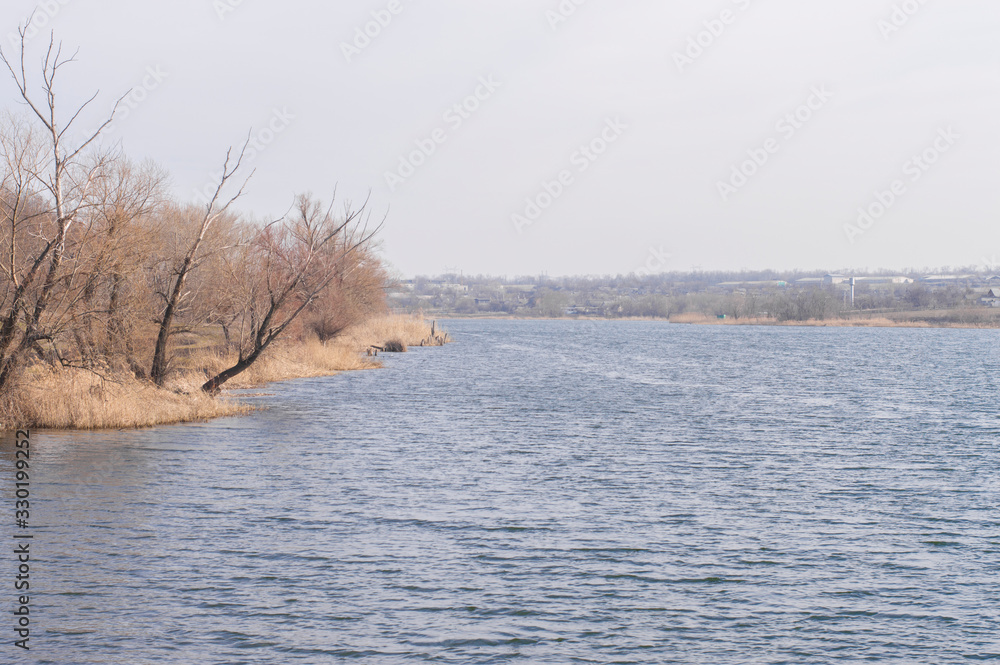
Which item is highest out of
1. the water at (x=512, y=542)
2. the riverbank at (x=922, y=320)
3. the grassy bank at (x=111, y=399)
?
the riverbank at (x=922, y=320)

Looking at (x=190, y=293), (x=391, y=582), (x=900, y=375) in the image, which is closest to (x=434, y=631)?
(x=391, y=582)

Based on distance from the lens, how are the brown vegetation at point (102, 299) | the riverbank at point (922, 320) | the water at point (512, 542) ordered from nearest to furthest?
the water at point (512, 542) < the brown vegetation at point (102, 299) < the riverbank at point (922, 320)

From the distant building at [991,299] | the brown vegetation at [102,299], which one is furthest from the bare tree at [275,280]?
the distant building at [991,299]

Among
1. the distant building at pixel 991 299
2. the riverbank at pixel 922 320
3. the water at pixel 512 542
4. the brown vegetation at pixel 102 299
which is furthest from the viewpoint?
the distant building at pixel 991 299

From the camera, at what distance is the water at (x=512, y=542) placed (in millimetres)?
10492

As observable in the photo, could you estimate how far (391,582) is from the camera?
1240cm

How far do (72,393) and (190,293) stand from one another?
24.8ft

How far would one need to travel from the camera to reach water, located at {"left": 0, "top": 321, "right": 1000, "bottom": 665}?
10.5 m

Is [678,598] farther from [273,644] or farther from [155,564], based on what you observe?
[155,564]

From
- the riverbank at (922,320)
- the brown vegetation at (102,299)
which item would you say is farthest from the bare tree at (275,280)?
the riverbank at (922,320)

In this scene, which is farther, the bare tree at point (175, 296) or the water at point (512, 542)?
the bare tree at point (175, 296)

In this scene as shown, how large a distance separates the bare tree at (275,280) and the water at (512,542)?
11.2ft

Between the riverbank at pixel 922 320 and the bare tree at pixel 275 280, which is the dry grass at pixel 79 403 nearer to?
the bare tree at pixel 275 280

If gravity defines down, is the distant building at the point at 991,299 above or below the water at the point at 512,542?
above
